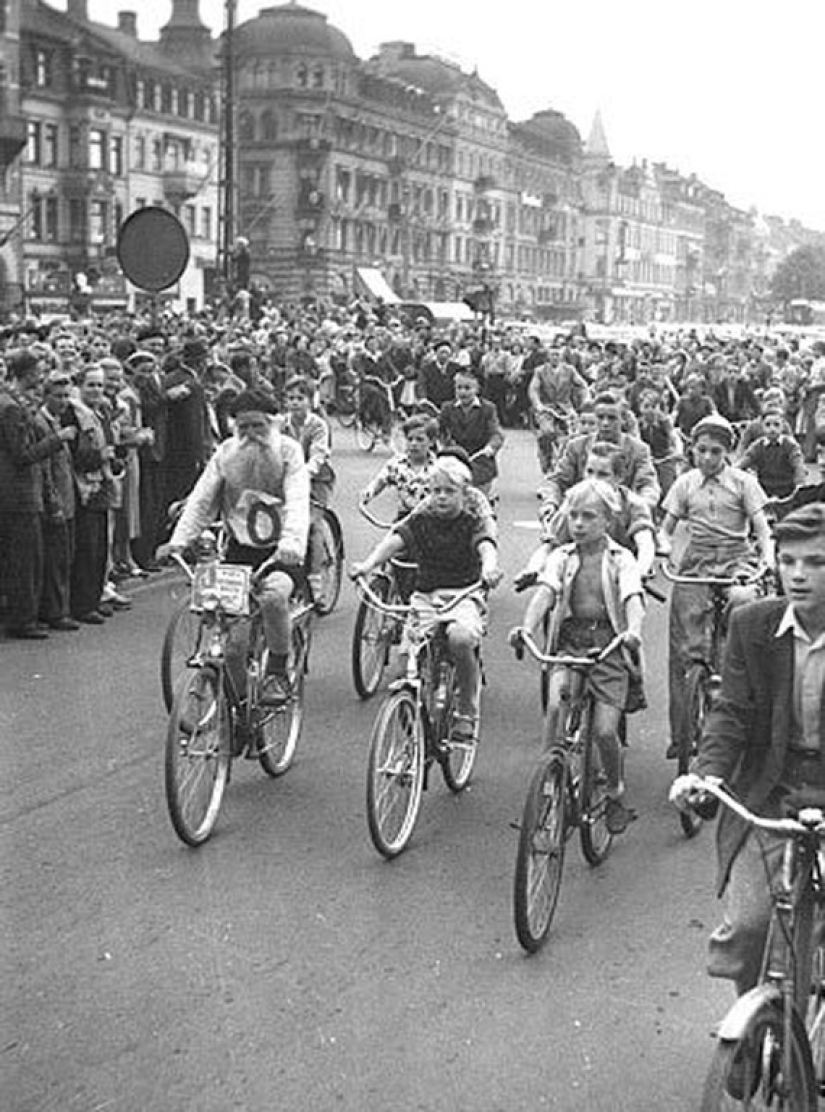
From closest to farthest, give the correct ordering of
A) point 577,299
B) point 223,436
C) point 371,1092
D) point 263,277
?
point 371,1092, point 223,436, point 263,277, point 577,299

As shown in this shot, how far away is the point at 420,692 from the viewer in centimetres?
769

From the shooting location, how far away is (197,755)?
7.49 metres

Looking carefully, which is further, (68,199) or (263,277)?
(263,277)

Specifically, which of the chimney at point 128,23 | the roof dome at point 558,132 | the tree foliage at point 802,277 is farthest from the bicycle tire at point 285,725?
the tree foliage at point 802,277

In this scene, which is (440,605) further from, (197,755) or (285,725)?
(197,755)

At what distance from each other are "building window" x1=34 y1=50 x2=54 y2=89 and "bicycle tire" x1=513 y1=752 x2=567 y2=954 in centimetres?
7218

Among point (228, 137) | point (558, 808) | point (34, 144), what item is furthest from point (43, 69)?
point (558, 808)

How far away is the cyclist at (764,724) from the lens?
4.62 m

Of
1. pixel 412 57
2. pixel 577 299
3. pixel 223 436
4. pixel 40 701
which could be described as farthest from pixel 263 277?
pixel 40 701

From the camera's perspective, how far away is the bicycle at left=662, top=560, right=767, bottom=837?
8078 millimetres

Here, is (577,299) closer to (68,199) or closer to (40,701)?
(68,199)

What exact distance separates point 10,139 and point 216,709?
57.2 metres

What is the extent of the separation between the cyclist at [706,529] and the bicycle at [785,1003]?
4201 millimetres

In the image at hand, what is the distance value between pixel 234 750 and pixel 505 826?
4.29ft
